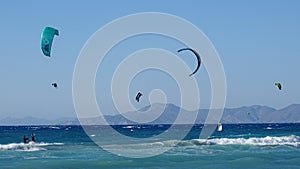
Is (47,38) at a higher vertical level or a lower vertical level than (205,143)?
higher

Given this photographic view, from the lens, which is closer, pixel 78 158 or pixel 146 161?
pixel 146 161

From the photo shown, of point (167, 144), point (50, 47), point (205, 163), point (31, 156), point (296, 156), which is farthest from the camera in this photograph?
point (167, 144)

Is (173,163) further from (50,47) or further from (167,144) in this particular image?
(167,144)

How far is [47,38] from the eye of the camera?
930 inches

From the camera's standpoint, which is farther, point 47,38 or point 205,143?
point 205,143

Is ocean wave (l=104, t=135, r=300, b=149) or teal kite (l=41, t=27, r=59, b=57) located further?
ocean wave (l=104, t=135, r=300, b=149)

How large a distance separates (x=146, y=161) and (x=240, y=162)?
4.43 meters

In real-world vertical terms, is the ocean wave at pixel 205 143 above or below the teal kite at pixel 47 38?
below

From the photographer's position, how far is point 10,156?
3162 centimetres

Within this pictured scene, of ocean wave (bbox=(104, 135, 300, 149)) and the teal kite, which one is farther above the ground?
the teal kite

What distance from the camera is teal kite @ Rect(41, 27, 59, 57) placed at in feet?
77.0

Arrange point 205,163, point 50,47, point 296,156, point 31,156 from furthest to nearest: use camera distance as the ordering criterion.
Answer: point 31,156
point 296,156
point 205,163
point 50,47

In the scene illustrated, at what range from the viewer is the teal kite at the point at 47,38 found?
23484 mm

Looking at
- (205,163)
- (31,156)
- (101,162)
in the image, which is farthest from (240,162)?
(31,156)
